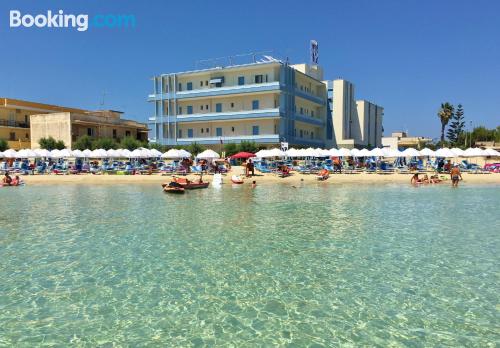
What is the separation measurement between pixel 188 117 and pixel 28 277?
46.1 m

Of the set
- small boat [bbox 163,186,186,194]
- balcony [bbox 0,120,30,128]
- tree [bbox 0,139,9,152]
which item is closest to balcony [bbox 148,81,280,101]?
balcony [bbox 0,120,30,128]

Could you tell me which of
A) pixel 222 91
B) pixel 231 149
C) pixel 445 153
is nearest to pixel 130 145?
pixel 231 149

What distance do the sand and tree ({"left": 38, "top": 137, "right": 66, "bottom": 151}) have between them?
590 inches

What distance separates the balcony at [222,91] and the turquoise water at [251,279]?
113ft

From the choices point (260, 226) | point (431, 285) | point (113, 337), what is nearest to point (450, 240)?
point (431, 285)

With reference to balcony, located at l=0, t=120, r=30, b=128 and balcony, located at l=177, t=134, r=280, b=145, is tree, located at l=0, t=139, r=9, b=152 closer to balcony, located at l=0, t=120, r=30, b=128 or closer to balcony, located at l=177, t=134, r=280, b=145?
balcony, located at l=0, t=120, r=30, b=128

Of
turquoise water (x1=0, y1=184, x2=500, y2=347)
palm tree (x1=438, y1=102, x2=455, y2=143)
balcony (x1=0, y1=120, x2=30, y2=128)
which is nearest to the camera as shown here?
turquoise water (x1=0, y1=184, x2=500, y2=347)

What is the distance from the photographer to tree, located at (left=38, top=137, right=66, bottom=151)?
48.7m

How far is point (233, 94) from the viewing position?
5062 centimetres

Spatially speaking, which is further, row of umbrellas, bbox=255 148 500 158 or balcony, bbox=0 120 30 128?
balcony, bbox=0 120 30 128

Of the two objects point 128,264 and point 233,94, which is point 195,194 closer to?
point 128,264

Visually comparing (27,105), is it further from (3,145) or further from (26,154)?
(26,154)

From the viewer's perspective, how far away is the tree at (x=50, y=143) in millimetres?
48688

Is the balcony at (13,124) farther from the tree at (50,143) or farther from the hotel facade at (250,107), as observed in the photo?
the hotel facade at (250,107)
